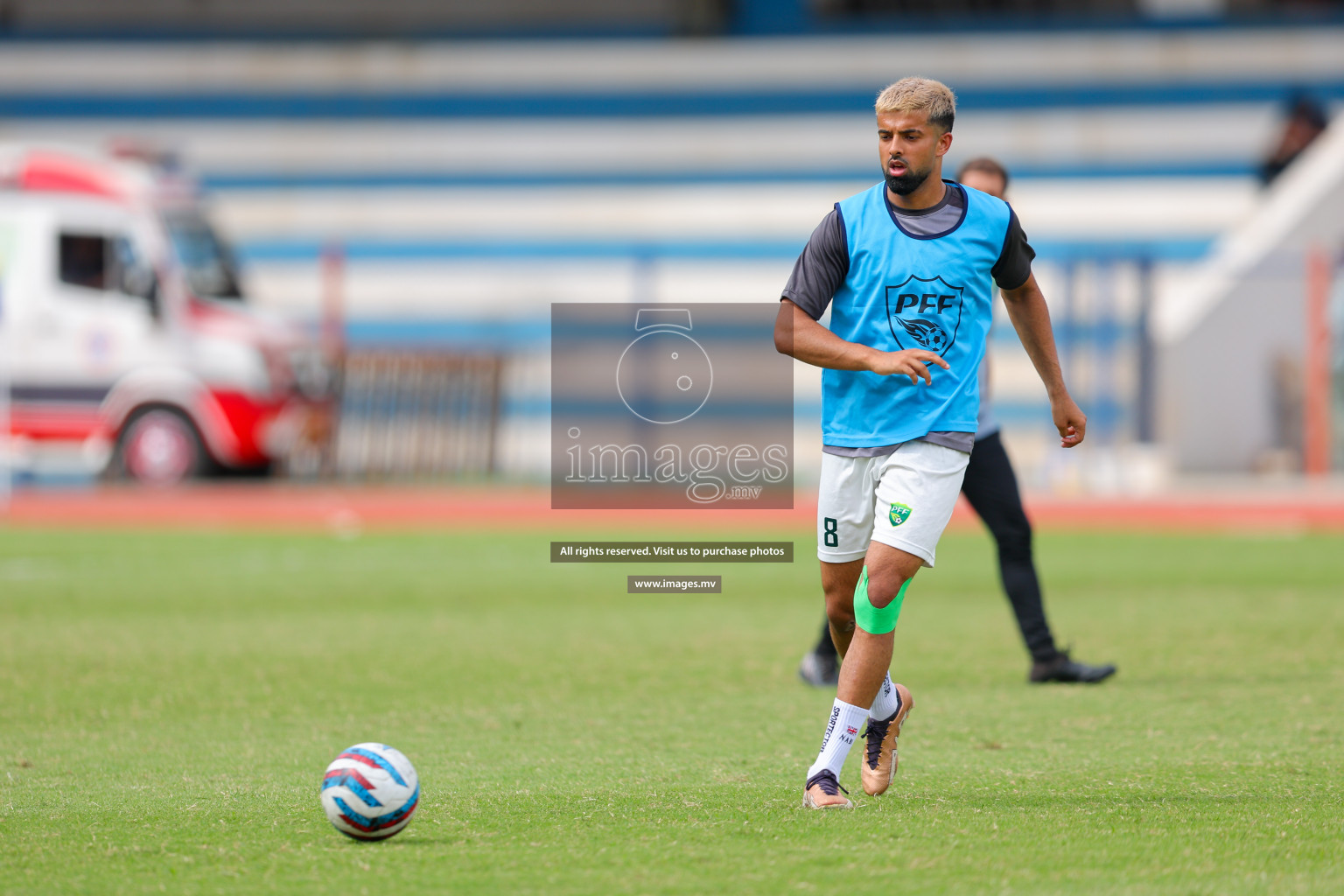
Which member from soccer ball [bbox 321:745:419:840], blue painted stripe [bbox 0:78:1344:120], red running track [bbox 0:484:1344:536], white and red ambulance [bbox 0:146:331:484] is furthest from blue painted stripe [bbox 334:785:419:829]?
blue painted stripe [bbox 0:78:1344:120]

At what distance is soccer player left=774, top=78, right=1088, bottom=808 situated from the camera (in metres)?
4.74

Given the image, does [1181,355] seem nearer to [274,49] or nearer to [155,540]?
[155,540]

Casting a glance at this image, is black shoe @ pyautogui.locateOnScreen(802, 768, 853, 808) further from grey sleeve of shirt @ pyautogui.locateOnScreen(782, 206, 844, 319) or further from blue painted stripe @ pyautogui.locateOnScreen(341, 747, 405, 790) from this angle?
grey sleeve of shirt @ pyautogui.locateOnScreen(782, 206, 844, 319)

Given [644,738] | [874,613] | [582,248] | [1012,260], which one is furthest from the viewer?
[582,248]

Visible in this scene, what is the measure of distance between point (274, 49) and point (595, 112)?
5357 mm

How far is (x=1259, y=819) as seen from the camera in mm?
4551

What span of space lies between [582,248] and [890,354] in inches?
825

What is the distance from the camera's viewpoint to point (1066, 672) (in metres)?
7.27

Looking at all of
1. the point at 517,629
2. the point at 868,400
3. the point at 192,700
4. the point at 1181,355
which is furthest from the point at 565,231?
the point at 868,400

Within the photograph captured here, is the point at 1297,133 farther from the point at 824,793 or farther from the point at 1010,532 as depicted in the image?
the point at 824,793

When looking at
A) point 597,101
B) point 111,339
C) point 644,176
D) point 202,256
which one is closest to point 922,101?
point 111,339

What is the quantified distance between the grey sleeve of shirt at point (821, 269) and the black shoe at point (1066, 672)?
119 inches

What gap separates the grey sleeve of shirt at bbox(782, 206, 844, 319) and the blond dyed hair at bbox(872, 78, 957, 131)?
338 mm

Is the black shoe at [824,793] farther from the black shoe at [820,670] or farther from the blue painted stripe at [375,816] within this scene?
the black shoe at [820,670]
